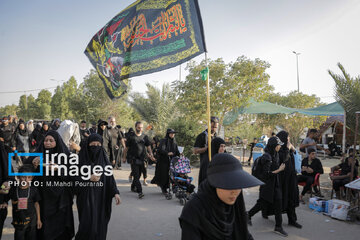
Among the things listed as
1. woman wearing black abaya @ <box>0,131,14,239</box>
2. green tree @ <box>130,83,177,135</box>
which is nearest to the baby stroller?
woman wearing black abaya @ <box>0,131,14,239</box>

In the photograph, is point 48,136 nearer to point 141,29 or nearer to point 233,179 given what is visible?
point 141,29

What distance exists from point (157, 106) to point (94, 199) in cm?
1592

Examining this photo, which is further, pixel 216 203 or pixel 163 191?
pixel 163 191

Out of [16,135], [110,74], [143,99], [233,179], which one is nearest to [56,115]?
[143,99]

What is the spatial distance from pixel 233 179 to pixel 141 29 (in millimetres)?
4255

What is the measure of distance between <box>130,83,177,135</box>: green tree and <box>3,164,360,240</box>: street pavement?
12301mm

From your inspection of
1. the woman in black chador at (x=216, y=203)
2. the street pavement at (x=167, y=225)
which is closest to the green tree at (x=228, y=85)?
the street pavement at (x=167, y=225)

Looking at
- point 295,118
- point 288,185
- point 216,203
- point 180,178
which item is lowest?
point 180,178

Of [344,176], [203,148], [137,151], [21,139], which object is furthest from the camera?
[21,139]

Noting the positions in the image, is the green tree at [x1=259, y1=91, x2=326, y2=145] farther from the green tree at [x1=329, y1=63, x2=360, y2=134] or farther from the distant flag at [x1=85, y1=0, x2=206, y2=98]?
the distant flag at [x1=85, y1=0, x2=206, y2=98]

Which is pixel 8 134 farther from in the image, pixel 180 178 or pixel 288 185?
pixel 288 185

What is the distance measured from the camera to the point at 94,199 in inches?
136

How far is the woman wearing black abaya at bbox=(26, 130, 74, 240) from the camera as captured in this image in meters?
3.42

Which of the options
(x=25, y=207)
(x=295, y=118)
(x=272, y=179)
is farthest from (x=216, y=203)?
(x=295, y=118)
